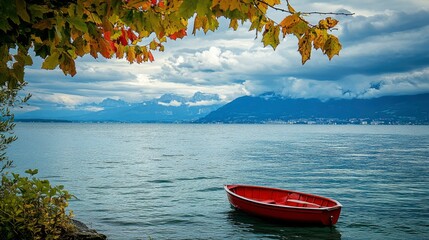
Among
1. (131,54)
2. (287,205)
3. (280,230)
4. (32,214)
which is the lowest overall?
(280,230)

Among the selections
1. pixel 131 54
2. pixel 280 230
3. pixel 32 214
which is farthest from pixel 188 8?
pixel 280 230

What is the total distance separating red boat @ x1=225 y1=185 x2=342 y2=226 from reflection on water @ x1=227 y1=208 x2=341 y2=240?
365 mm

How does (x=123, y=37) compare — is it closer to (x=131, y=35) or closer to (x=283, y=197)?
(x=131, y=35)

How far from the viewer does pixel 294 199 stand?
25438 mm

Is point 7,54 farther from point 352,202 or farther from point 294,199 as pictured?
point 352,202

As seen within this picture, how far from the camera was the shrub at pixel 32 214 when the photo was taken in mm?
10547

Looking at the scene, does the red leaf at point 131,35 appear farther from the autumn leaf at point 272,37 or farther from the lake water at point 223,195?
the lake water at point 223,195

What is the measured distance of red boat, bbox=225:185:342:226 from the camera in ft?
71.0

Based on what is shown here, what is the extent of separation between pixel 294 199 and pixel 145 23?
22904 millimetres

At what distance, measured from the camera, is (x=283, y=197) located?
87.8 ft

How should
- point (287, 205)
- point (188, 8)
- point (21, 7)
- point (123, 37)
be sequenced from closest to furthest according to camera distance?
point (188, 8) → point (21, 7) → point (123, 37) → point (287, 205)

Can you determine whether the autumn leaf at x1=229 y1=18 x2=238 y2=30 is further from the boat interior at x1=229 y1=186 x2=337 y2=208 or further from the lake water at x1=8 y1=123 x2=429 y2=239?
the boat interior at x1=229 y1=186 x2=337 y2=208

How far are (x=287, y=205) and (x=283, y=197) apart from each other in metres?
1.90

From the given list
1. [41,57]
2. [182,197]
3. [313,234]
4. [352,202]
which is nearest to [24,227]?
[41,57]
